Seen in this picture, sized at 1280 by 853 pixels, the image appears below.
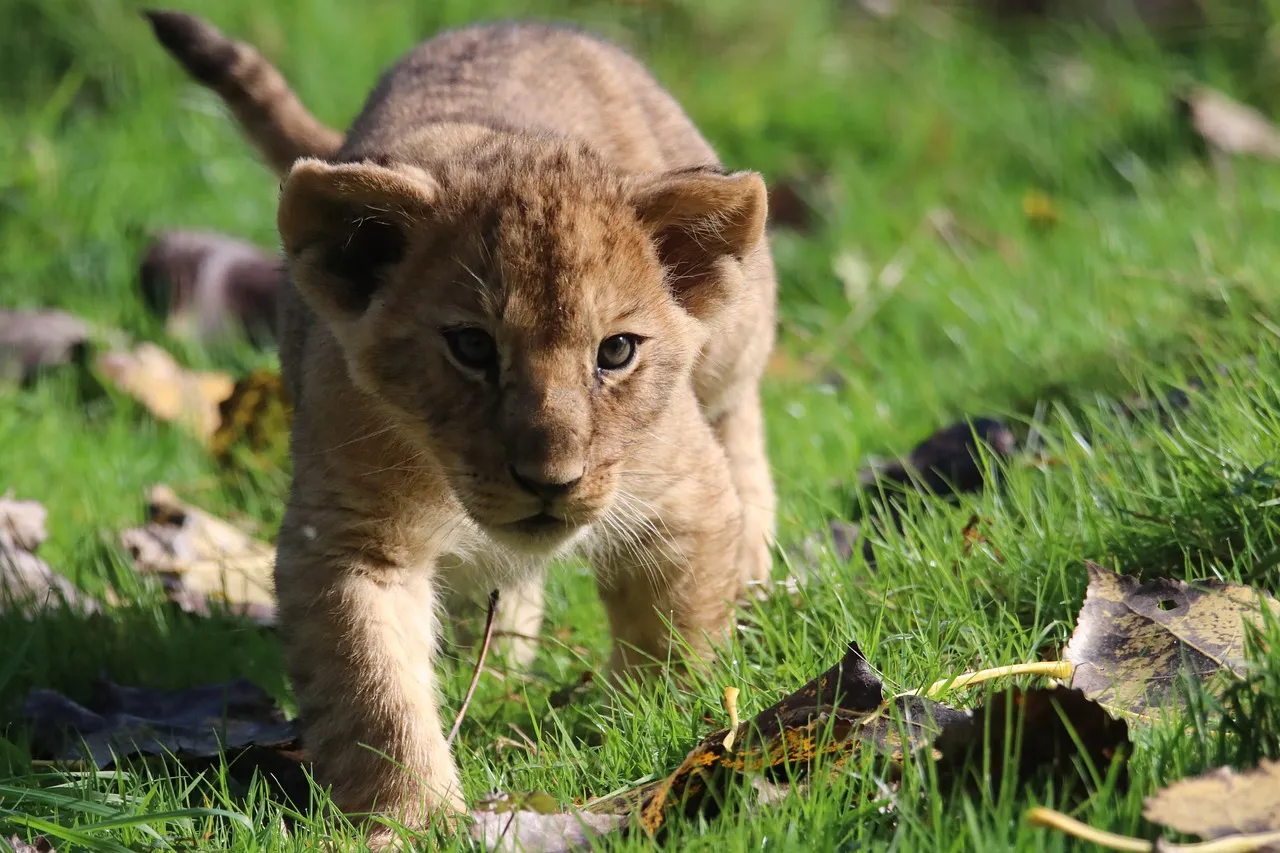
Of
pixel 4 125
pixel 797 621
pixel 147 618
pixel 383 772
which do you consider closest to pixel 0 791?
pixel 383 772

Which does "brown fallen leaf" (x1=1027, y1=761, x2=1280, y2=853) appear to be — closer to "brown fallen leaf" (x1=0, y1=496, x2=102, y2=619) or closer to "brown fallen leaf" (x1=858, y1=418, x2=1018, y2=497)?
"brown fallen leaf" (x1=858, y1=418, x2=1018, y2=497)

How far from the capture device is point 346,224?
144 inches

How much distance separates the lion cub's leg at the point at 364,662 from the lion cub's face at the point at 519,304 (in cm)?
34

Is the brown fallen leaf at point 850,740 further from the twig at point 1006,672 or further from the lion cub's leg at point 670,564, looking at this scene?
the lion cub's leg at point 670,564

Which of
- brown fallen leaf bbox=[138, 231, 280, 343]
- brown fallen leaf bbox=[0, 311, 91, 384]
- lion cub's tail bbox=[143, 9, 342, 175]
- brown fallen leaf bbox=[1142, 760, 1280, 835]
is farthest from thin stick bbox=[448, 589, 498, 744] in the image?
brown fallen leaf bbox=[138, 231, 280, 343]

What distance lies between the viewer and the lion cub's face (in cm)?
341

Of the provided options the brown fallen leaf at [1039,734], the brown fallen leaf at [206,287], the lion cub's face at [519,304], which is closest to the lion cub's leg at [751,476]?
the lion cub's face at [519,304]

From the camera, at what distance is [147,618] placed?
4531 millimetres

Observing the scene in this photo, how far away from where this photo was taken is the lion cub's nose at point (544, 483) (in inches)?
131

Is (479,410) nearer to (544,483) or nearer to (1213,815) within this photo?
(544,483)

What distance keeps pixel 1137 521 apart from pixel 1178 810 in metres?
1.43

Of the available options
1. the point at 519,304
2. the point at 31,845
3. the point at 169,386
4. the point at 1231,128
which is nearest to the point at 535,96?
the point at 519,304

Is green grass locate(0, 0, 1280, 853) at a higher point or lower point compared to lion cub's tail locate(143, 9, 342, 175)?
lower

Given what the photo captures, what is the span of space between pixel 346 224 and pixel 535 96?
1325mm
